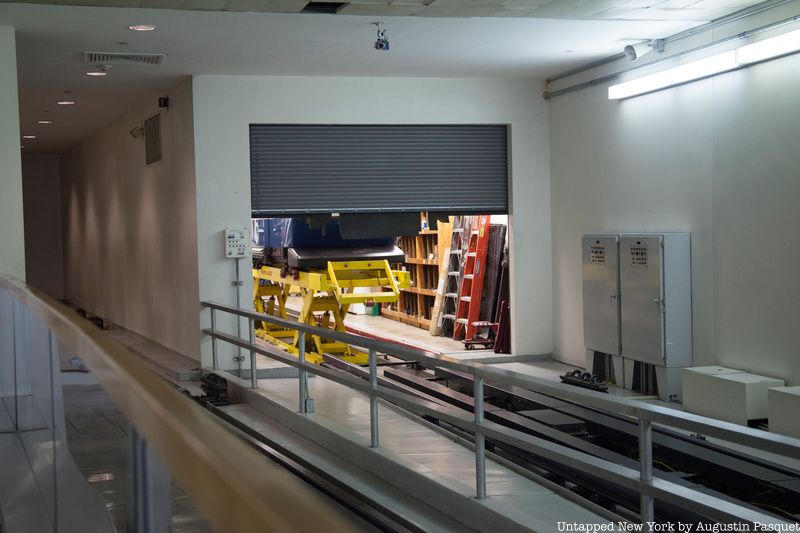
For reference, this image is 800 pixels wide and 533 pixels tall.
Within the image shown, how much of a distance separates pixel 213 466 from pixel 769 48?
7.56m

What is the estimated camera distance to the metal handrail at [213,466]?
0.81 m

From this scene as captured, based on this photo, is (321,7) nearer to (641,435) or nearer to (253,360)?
(253,360)

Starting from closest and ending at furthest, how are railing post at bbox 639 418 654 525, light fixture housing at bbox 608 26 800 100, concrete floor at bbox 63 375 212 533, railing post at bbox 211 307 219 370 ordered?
1. concrete floor at bbox 63 375 212 533
2. railing post at bbox 639 418 654 525
3. light fixture housing at bbox 608 26 800 100
4. railing post at bbox 211 307 219 370

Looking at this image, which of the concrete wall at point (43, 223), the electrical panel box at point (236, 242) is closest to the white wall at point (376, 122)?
the electrical panel box at point (236, 242)

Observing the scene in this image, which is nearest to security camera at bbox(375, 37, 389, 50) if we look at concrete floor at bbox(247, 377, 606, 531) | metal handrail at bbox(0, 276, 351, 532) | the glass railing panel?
concrete floor at bbox(247, 377, 606, 531)

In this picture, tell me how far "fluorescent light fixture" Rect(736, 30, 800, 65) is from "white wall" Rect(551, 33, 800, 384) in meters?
0.13

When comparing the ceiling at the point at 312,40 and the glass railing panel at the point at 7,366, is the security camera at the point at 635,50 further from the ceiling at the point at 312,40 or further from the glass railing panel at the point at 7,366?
the glass railing panel at the point at 7,366

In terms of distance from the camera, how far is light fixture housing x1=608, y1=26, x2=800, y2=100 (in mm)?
7325

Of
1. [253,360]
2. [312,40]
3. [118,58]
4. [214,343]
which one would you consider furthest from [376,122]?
[253,360]

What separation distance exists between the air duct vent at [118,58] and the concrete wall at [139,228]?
1060mm

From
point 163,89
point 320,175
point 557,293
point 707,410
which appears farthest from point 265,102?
point 707,410

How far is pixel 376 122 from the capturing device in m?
11.1

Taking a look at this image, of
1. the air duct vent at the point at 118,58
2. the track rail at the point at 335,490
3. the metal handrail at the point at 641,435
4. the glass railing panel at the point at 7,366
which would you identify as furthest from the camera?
the air duct vent at the point at 118,58

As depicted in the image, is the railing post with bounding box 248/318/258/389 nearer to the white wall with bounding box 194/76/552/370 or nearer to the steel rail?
the white wall with bounding box 194/76/552/370
